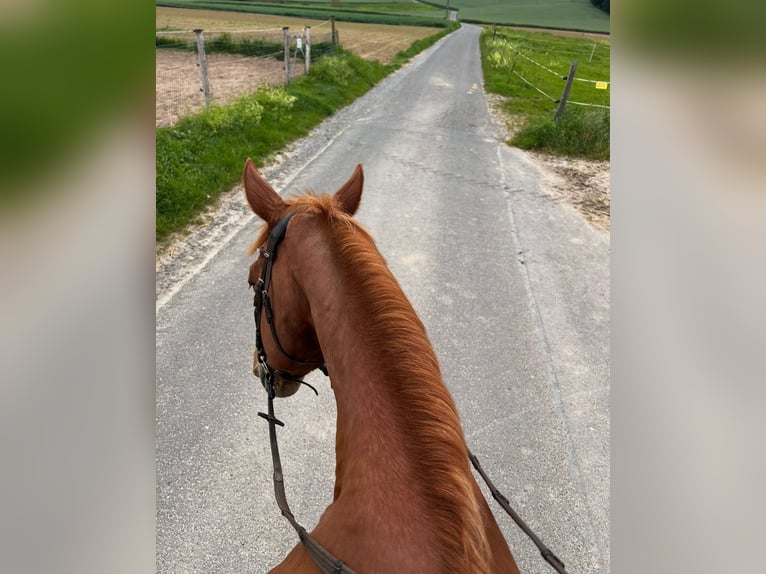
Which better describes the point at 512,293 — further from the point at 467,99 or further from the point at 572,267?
the point at 467,99

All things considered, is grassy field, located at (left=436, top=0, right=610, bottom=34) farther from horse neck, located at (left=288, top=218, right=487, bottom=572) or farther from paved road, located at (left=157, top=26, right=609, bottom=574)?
horse neck, located at (left=288, top=218, right=487, bottom=572)

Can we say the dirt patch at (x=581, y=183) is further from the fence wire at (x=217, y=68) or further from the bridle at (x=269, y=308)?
the fence wire at (x=217, y=68)

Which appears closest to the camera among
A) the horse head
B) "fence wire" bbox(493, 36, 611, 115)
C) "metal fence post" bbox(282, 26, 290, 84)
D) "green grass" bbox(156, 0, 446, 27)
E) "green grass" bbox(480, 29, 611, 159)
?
the horse head

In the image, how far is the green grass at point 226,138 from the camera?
627cm

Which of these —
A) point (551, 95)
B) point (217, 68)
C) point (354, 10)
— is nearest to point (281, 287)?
point (217, 68)

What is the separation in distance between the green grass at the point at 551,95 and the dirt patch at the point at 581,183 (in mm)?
459

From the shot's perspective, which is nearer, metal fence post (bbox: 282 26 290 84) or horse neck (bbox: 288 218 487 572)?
horse neck (bbox: 288 218 487 572)

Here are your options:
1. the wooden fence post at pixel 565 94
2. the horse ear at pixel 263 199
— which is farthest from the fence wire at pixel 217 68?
the horse ear at pixel 263 199

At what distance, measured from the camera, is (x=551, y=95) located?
16781 mm

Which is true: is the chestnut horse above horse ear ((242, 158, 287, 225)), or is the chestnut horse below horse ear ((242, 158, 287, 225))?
below

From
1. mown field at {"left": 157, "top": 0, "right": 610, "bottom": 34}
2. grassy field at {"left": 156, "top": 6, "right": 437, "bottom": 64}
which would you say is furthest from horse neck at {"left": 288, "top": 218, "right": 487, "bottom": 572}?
mown field at {"left": 157, "top": 0, "right": 610, "bottom": 34}

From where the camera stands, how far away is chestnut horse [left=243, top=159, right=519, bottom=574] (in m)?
1.19

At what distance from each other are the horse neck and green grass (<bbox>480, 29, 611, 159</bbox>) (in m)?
0.82
